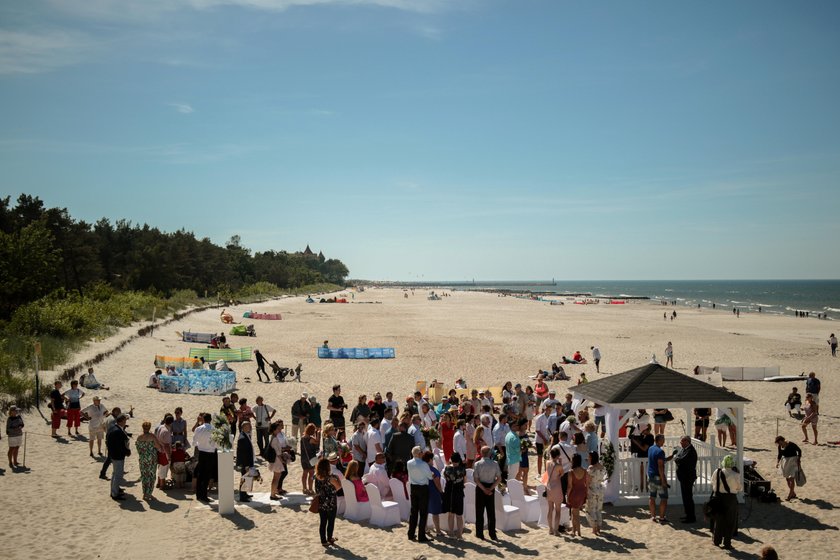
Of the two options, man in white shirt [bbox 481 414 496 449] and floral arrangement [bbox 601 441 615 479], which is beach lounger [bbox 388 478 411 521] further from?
floral arrangement [bbox 601 441 615 479]

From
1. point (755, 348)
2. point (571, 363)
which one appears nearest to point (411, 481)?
point (571, 363)

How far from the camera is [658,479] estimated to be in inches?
387

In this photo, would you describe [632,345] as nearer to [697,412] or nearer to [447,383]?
[447,383]

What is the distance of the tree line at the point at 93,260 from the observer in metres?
33.1

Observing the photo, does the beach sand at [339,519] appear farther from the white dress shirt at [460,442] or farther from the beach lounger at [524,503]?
the white dress shirt at [460,442]

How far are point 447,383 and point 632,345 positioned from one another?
19.2 meters

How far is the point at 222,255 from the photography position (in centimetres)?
9994

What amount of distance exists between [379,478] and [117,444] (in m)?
4.35

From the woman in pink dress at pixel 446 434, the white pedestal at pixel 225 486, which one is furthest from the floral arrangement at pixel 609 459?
the white pedestal at pixel 225 486

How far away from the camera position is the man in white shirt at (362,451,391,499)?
32.7 ft

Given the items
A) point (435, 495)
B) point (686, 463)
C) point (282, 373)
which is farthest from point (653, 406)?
point (282, 373)

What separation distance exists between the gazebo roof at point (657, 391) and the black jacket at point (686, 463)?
1.03 meters

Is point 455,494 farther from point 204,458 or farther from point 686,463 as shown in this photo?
point 204,458

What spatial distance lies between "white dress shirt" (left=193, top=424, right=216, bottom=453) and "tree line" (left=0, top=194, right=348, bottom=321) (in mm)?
27362
